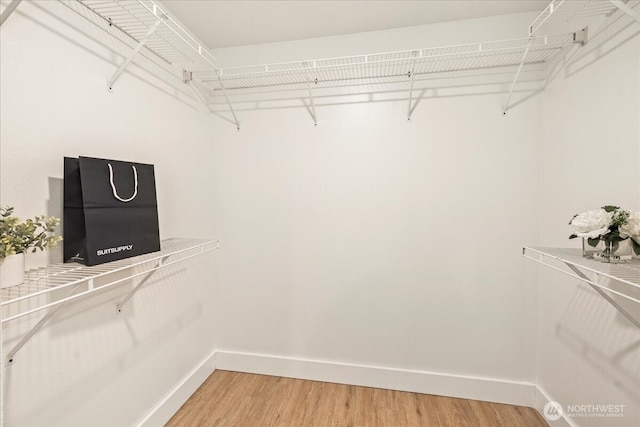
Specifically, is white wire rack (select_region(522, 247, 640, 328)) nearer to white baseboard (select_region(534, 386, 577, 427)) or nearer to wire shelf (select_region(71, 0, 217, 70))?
white baseboard (select_region(534, 386, 577, 427))

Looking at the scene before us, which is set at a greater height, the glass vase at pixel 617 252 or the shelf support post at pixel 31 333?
the glass vase at pixel 617 252

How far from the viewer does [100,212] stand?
110cm

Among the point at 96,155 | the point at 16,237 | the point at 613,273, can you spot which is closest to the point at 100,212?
the point at 16,237

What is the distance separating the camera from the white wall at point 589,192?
1.21 m

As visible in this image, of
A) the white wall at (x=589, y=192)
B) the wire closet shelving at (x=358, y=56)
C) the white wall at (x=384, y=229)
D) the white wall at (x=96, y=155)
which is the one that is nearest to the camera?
the white wall at (x=96, y=155)

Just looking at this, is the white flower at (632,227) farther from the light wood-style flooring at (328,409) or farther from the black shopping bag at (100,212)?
the black shopping bag at (100,212)

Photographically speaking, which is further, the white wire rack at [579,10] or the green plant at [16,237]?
the white wire rack at [579,10]

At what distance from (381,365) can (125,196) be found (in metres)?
1.83

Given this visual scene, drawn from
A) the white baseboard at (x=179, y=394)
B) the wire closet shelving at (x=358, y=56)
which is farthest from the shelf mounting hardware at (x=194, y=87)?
the white baseboard at (x=179, y=394)

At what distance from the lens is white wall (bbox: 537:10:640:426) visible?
1212 mm

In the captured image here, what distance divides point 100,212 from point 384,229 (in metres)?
1.54

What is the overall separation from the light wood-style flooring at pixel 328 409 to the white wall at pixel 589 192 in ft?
1.33

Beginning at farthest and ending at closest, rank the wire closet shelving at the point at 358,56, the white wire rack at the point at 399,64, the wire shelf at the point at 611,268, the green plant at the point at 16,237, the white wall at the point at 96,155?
the white wire rack at the point at 399,64 → the wire closet shelving at the point at 358,56 → the white wall at the point at 96,155 → the wire shelf at the point at 611,268 → the green plant at the point at 16,237

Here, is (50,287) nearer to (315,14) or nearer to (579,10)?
(315,14)
